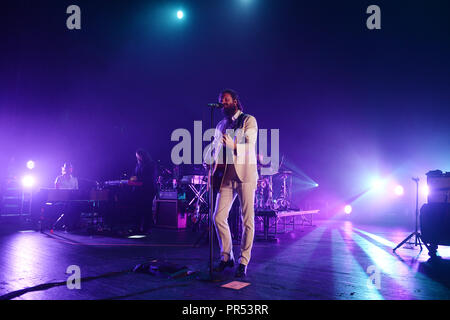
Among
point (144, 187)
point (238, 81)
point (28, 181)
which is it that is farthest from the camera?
point (238, 81)

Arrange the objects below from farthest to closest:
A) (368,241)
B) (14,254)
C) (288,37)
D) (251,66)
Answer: (251,66), (288,37), (368,241), (14,254)

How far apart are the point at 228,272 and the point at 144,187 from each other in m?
3.87

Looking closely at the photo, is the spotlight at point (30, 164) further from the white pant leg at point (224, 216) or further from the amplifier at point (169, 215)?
the white pant leg at point (224, 216)

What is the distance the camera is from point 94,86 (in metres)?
9.61

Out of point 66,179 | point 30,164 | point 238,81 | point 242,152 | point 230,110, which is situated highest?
point 238,81

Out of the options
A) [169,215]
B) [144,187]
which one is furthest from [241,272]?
[169,215]

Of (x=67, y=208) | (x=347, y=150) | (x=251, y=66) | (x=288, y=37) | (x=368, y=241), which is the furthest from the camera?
(x=347, y=150)

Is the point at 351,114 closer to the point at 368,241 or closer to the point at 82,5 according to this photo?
the point at 368,241

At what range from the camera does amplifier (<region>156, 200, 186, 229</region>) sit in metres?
7.64

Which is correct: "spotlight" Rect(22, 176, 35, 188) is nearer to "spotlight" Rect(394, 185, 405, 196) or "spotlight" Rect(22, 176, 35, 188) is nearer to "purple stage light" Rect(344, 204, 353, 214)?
"purple stage light" Rect(344, 204, 353, 214)

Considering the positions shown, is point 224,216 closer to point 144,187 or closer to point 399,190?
point 144,187

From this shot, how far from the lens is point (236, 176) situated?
304 centimetres

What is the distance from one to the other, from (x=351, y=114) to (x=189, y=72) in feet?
17.7

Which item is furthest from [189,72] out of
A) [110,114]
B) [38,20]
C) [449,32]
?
[449,32]
